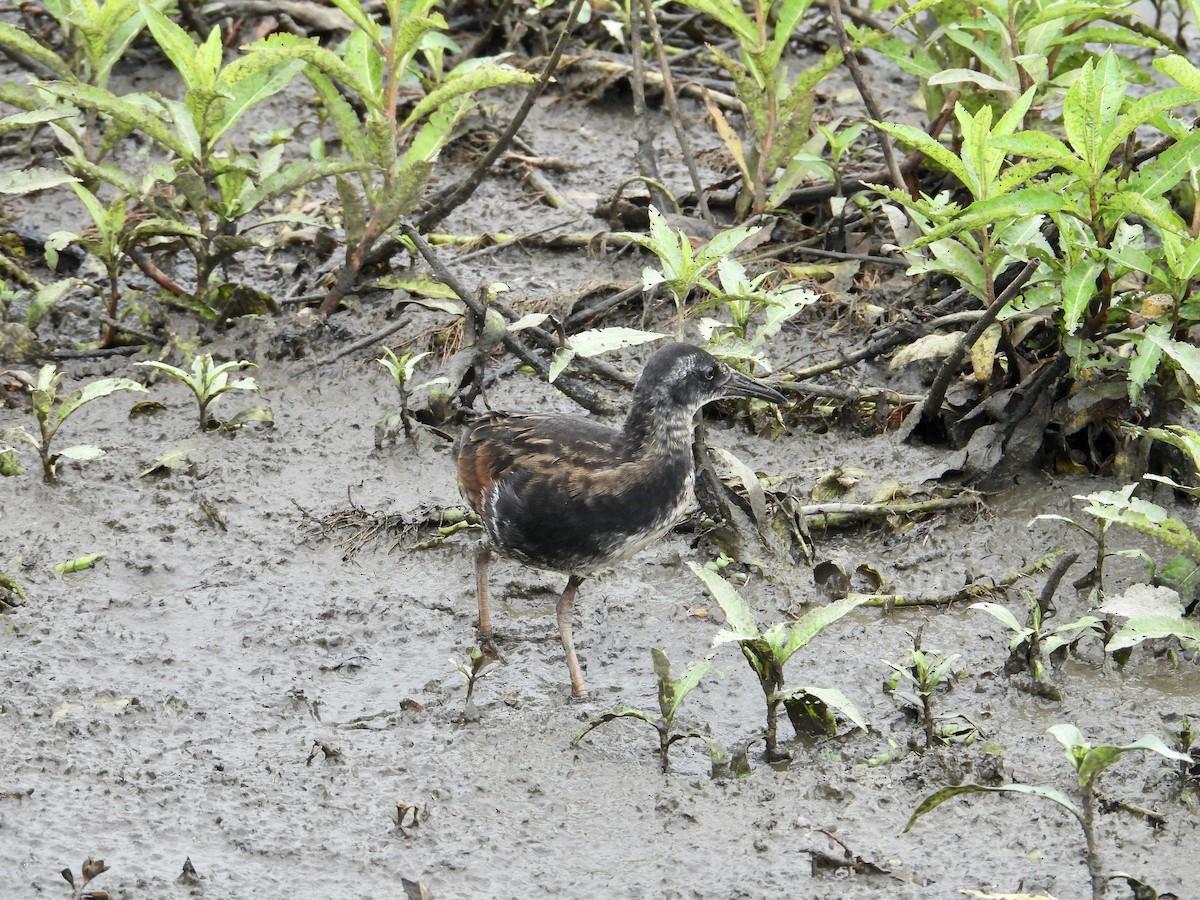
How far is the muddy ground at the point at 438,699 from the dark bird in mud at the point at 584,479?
1.42ft

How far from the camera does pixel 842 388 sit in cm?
660

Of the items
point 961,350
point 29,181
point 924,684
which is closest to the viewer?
point 924,684

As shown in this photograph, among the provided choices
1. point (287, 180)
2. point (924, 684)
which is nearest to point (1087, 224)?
point (924, 684)

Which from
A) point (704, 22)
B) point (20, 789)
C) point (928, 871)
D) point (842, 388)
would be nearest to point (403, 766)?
point (20, 789)

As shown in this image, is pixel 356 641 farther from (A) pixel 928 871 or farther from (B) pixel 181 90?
(B) pixel 181 90

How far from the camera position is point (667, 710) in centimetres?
468

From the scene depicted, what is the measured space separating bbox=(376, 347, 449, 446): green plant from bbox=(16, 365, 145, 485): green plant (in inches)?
42.2

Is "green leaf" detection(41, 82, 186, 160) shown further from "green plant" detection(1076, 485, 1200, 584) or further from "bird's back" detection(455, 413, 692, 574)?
"green plant" detection(1076, 485, 1200, 584)

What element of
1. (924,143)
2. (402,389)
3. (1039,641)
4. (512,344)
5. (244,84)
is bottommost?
(402,389)

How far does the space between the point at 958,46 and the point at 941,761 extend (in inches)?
155

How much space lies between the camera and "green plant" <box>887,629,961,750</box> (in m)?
4.75

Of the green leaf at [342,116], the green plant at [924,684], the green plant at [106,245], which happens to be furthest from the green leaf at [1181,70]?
the green plant at [106,245]

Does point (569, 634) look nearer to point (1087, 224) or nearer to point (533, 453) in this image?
point (533, 453)

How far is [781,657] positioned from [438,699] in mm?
1292
